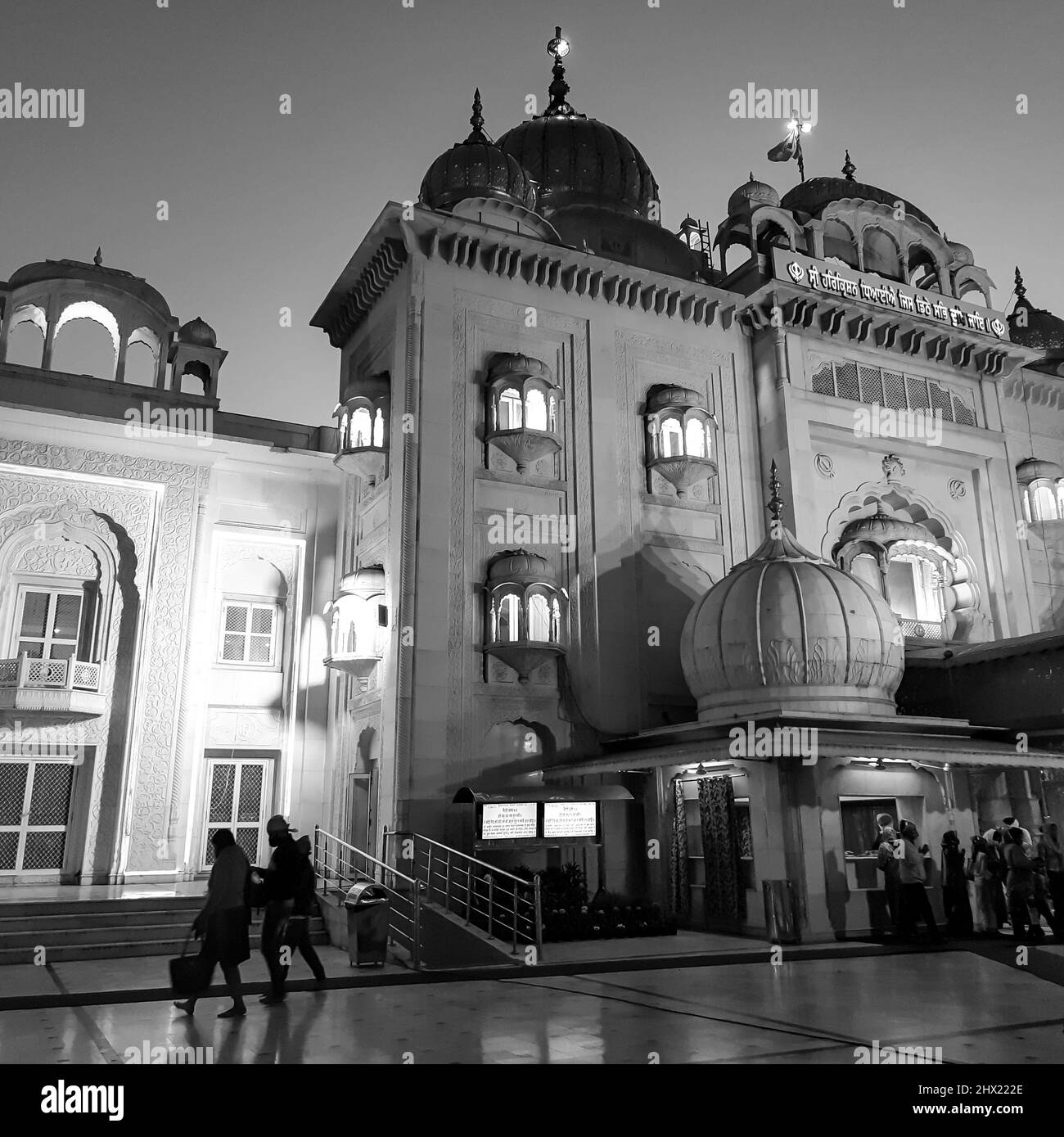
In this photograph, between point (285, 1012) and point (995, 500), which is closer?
point (285, 1012)

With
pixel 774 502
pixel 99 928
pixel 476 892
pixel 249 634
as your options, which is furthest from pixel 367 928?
pixel 774 502

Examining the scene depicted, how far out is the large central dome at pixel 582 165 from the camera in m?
26.2

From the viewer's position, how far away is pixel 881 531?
842 inches

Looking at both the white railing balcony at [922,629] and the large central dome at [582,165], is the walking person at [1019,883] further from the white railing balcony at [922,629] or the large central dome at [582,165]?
the large central dome at [582,165]

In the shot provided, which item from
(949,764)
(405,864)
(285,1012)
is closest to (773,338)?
(949,764)

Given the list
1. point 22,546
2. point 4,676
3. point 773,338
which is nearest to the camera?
point 4,676

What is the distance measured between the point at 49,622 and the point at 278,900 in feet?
40.7

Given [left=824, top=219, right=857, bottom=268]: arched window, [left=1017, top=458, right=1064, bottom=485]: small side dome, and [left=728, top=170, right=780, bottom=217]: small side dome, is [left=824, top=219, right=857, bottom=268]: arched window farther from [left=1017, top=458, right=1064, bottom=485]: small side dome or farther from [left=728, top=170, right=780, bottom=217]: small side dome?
[left=1017, top=458, right=1064, bottom=485]: small side dome

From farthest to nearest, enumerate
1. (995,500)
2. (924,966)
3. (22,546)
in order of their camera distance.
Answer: (995,500), (22,546), (924,966)

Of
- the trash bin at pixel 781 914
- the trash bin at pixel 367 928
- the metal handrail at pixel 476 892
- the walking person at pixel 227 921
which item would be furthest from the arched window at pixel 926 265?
the walking person at pixel 227 921

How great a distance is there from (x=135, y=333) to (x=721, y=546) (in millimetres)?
13301

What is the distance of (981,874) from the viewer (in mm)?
14602

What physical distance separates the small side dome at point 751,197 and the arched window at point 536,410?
319 inches

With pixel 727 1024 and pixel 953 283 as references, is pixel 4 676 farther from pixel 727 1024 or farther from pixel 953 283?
pixel 953 283
